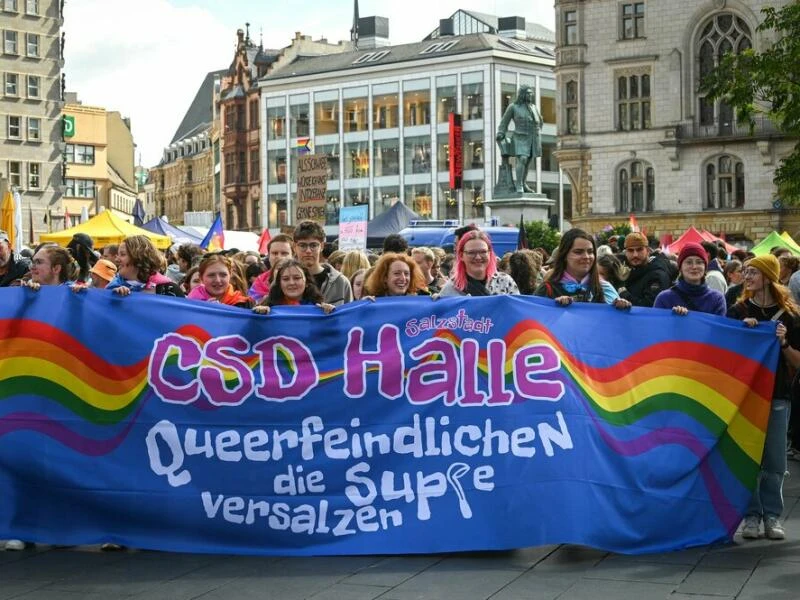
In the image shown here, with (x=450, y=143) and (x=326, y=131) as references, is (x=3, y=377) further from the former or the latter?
(x=326, y=131)

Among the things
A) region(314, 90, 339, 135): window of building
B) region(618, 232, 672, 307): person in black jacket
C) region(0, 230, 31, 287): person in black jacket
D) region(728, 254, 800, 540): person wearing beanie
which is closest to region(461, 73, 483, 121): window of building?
region(314, 90, 339, 135): window of building

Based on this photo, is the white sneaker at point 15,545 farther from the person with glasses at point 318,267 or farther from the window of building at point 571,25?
the window of building at point 571,25

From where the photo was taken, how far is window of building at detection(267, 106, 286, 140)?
106312 millimetres

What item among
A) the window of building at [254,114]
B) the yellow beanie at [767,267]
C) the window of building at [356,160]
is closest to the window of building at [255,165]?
the window of building at [254,114]

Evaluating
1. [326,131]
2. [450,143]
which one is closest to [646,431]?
[450,143]

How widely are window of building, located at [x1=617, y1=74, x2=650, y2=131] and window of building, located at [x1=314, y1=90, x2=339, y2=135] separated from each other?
38.0 m

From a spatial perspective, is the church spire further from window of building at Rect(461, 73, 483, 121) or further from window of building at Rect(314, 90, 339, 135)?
window of building at Rect(461, 73, 483, 121)

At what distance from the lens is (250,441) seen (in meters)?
8.83

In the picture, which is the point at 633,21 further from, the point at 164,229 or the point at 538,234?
the point at 164,229

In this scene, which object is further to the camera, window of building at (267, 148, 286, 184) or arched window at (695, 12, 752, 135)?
window of building at (267, 148, 286, 184)

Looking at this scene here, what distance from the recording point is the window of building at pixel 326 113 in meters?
102

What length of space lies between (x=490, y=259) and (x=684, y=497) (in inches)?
89.2

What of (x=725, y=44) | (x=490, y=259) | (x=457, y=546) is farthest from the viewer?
(x=725, y=44)

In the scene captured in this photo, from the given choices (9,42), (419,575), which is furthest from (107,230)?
(9,42)
